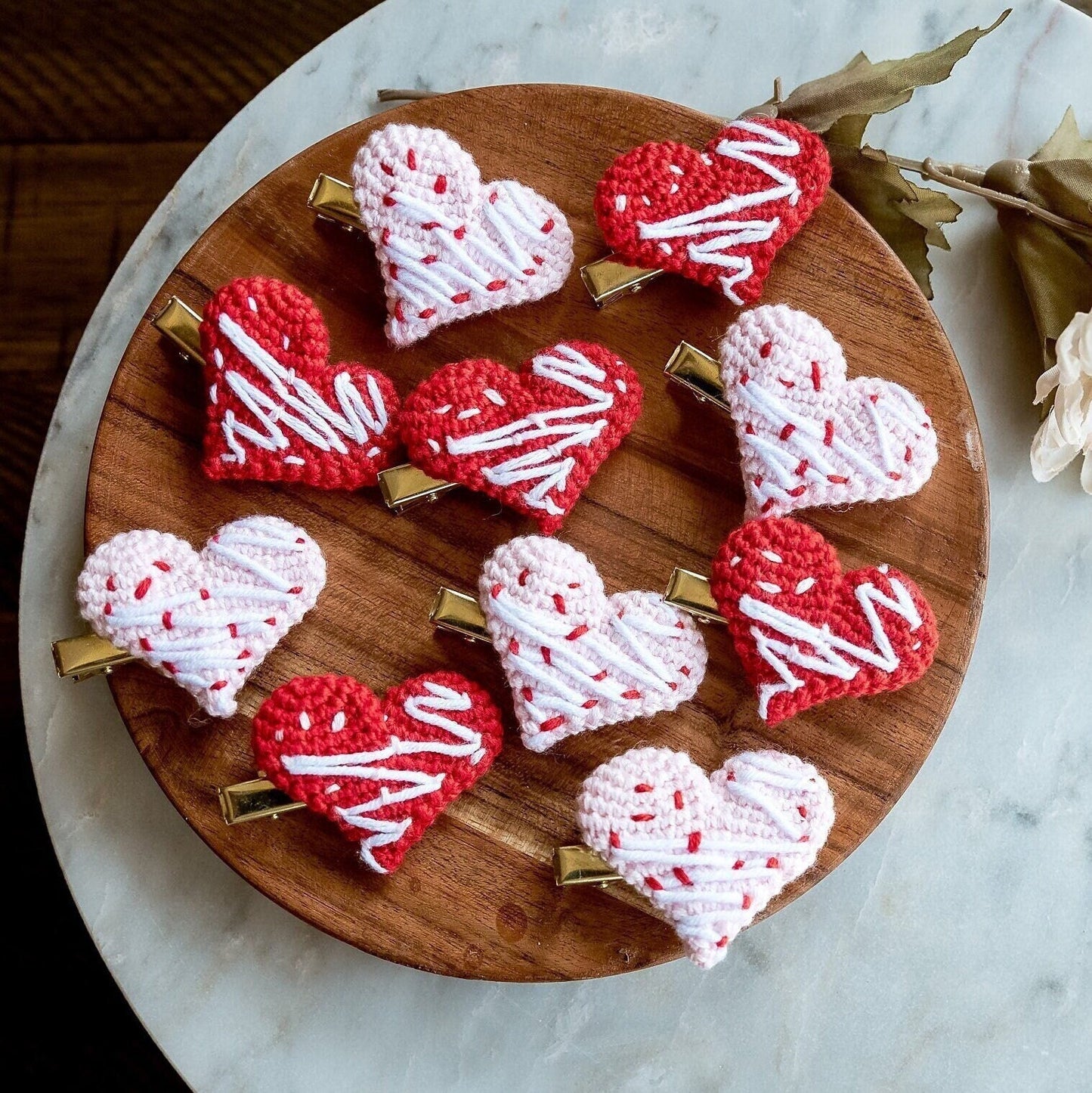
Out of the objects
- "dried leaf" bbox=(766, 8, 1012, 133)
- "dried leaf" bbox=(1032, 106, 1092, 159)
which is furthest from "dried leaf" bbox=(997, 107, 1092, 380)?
"dried leaf" bbox=(766, 8, 1012, 133)

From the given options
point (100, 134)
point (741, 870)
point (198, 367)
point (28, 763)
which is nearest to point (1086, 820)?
point (741, 870)

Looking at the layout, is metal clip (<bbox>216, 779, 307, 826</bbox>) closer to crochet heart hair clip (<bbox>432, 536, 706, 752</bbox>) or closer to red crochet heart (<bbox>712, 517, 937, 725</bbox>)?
crochet heart hair clip (<bbox>432, 536, 706, 752</bbox>)

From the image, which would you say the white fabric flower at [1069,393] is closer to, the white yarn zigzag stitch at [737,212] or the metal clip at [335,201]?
the white yarn zigzag stitch at [737,212]

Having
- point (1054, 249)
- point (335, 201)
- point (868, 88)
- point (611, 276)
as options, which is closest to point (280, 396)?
point (335, 201)

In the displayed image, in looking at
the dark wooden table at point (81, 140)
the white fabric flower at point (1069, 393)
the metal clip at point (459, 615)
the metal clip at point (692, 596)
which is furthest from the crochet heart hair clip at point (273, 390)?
the white fabric flower at point (1069, 393)

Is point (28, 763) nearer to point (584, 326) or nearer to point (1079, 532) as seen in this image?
point (584, 326)

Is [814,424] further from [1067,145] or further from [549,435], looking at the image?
[1067,145]
